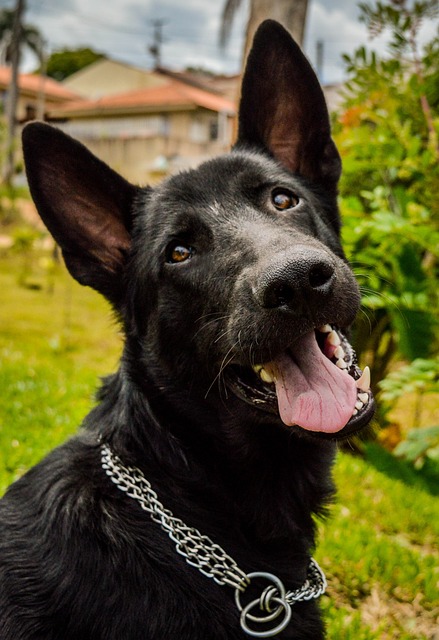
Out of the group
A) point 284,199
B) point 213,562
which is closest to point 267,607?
point 213,562

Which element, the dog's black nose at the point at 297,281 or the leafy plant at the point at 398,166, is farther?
the leafy plant at the point at 398,166

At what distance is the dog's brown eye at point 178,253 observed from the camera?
2406mm

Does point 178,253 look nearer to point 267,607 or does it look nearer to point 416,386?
point 267,607

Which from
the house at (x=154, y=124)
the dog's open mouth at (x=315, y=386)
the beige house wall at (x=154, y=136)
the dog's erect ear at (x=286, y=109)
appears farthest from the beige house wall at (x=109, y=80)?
the dog's open mouth at (x=315, y=386)

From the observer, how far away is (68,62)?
2239 inches

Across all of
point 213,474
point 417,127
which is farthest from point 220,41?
point 213,474

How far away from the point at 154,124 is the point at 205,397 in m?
36.1

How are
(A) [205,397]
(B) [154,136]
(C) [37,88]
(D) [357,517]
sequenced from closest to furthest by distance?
1. (A) [205,397]
2. (D) [357,517]
3. (B) [154,136]
4. (C) [37,88]

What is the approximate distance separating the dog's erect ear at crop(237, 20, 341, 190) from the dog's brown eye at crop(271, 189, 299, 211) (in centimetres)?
26

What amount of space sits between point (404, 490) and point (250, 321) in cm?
313

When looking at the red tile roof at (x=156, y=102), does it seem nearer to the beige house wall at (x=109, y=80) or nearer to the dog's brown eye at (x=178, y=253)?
the beige house wall at (x=109, y=80)

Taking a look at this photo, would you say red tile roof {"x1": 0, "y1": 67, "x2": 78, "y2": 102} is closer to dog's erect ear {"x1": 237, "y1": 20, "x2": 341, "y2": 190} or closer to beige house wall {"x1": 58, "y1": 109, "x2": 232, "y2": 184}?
beige house wall {"x1": 58, "y1": 109, "x2": 232, "y2": 184}

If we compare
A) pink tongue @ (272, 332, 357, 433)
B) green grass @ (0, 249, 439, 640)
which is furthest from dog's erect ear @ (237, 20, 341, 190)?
green grass @ (0, 249, 439, 640)

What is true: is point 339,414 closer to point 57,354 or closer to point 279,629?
point 279,629
